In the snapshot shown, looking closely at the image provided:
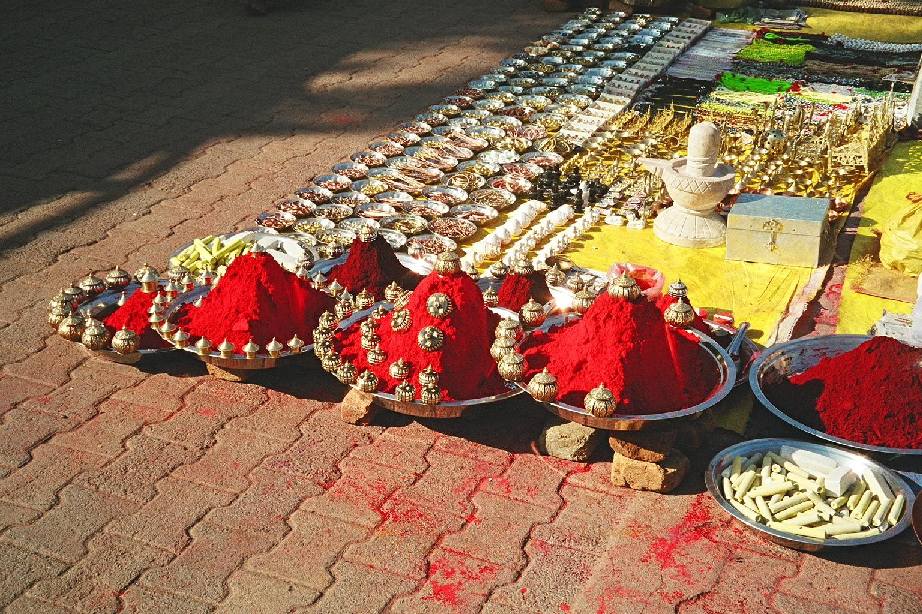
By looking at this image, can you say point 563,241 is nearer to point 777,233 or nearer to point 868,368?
point 777,233

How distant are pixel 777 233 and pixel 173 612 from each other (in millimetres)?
3409

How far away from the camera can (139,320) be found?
171 inches

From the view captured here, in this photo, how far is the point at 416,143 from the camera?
6.75m

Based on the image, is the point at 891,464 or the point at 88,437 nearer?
the point at 891,464

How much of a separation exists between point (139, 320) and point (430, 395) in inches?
54.5

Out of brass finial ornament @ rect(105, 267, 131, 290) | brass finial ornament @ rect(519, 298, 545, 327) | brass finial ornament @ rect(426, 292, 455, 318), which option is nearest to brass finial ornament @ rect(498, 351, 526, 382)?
brass finial ornament @ rect(426, 292, 455, 318)

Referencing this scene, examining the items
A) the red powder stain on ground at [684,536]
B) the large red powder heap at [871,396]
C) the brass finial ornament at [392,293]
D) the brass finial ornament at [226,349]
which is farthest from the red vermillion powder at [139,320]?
the large red powder heap at [871,396]

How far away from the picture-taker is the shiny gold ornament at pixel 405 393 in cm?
375

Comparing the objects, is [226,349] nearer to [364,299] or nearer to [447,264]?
[364,299]

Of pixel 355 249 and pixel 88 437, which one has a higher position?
pixel 355 249

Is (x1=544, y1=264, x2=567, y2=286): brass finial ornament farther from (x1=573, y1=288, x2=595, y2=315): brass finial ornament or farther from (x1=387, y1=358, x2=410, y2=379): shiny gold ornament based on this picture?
(x1=387, y1=358, x2=410, y2=379): shiny gold ornament

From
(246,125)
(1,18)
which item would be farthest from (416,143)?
(1,18)

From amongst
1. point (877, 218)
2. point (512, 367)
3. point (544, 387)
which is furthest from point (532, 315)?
point (877, 218)

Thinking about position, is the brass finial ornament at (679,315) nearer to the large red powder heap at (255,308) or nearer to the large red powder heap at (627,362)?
the large red powder heap at (627,362)
